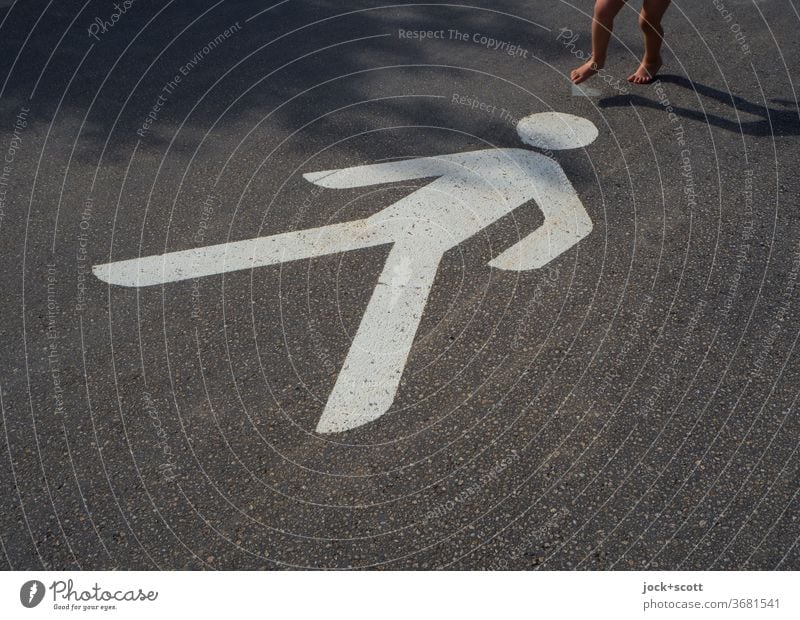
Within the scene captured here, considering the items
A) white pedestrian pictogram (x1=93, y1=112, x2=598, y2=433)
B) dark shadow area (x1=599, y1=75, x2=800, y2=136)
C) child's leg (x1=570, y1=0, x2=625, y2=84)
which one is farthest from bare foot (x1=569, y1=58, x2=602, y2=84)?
white pedestrian pictogram (x1=93, y1=112, x2=598, y2=433)

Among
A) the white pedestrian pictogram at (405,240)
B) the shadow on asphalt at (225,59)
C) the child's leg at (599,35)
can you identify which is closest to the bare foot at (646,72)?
the child's leg at (599,35)

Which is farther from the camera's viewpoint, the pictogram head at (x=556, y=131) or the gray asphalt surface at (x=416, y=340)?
the pictogram head at (x=556, y=131)

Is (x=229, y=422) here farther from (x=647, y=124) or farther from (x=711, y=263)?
(x=647, y=124)

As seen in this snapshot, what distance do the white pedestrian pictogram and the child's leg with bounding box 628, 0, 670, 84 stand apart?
29.8 inches

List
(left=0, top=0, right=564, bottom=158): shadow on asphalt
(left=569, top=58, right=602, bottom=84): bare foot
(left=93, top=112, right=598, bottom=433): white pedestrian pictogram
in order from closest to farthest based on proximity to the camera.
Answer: (left=93, top=112, right=598, bottom=433): white pedestrian pictogram, (left=0, top=0, right=564, bottom=158): shadow on asphalt, (left=569, top=58, right=602, bottom=84): bare foot

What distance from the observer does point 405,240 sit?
3.53m

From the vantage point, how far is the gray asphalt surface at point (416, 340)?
235 centimetres

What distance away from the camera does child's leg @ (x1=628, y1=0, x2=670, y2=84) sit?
4.64 m

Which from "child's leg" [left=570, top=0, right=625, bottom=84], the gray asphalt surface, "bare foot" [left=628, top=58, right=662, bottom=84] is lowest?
the gray asphalt surface

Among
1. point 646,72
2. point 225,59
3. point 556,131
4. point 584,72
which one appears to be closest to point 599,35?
point 584,72

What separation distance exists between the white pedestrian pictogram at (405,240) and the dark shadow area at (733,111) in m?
0.50

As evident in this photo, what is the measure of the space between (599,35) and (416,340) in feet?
8.70

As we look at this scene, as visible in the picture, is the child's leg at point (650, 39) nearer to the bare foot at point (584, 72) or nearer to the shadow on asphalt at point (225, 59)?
the bare foot at point (584, 72)

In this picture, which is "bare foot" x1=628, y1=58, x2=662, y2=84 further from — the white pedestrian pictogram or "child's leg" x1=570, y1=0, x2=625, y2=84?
the white pedestrian pictogram
